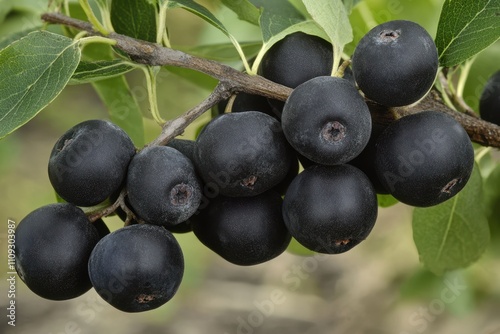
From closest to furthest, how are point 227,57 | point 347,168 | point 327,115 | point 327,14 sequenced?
point 327,115 → point 347,168 → point 327,14 → point 227,57

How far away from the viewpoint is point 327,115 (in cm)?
155

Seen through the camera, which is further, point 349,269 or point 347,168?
point 349,269

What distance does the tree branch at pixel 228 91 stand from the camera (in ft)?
5.73

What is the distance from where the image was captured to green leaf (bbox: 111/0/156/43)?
2.02 m

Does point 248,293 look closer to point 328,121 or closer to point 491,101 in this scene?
point 491,101

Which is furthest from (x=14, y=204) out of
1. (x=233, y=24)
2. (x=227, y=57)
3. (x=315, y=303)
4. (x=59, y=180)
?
(x=59, y=180)

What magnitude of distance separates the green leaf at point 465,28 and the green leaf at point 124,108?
103cm

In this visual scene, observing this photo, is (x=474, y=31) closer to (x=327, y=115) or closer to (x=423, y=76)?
(x=423, y=76)

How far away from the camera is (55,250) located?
66.3 inches

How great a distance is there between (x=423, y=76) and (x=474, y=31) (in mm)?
340

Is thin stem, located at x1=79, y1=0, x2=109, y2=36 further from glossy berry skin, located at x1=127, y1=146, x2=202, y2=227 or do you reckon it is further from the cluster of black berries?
glossy berry skin, located at x1=127, y1=146, x2=202, y2=227

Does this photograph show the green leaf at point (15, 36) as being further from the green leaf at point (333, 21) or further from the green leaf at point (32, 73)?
the green leaf at point (333, 21)

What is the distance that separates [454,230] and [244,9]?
103 centimetres

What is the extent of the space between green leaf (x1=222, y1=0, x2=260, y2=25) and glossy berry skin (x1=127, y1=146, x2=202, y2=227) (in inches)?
26.5
